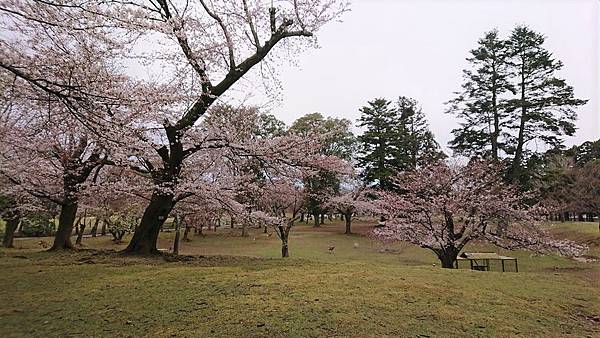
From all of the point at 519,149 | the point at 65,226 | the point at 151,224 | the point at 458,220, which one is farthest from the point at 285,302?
the point at 519,149

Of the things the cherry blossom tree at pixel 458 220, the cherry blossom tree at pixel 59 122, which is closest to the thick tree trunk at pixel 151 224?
the cherry blossom tree at pixel 59 122

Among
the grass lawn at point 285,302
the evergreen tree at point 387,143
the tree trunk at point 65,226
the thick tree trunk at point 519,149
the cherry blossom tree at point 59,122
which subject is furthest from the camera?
the evergreen tree at point 387,143

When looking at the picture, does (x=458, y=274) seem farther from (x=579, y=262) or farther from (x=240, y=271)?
(x=579, y=262)

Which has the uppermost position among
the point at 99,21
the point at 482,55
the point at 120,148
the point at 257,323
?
the point at 482,55

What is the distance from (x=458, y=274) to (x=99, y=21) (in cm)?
608

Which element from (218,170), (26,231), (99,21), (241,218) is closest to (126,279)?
(99,21)

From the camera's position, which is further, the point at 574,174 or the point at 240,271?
the point at 574,174

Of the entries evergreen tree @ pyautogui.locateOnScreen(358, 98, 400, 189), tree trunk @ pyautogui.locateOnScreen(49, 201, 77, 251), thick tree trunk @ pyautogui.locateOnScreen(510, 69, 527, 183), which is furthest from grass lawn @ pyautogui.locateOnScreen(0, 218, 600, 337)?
evergreen tree @ pyautogui.locateOnScreen(358, 98, 400, 189)

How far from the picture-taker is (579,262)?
44.8 feet

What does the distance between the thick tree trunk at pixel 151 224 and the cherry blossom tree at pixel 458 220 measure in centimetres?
687

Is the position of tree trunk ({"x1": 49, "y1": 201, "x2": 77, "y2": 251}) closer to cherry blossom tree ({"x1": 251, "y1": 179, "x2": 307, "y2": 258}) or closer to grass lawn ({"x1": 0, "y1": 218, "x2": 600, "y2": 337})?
grass lawn ({"x1": 0, "y1": 218, "x2": 600, "y2": 337})

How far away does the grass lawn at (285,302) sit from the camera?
308 centimetres

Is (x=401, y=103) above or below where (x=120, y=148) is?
above

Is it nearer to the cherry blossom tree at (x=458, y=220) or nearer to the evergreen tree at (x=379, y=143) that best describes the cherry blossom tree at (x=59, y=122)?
the cherry blossom tree at (x=458, y=220)
